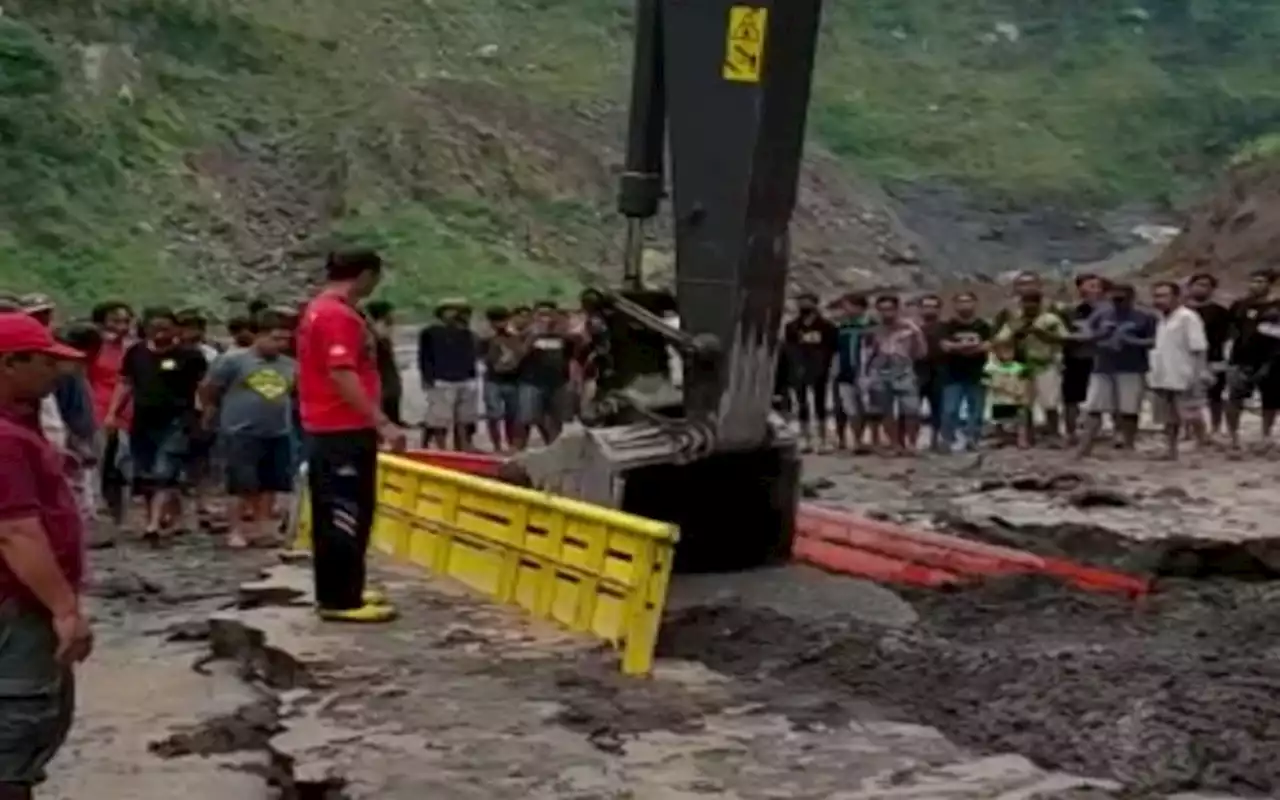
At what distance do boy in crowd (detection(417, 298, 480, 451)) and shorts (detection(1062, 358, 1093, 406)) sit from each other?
4985mm

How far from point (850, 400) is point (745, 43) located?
9.80 meters

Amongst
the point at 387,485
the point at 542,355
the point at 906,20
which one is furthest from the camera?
the point at 906,20

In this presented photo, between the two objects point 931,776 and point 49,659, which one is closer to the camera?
point 49,659

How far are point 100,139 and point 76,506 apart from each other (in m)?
30.1

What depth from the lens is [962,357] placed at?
18.1 m

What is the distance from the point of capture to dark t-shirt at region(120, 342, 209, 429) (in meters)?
14.1

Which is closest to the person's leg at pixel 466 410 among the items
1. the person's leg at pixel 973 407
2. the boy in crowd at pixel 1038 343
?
the person's leg at pixel 973 407

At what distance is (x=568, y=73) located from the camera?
52125 mm

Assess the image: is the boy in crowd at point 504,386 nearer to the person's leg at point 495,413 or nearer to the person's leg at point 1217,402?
the person's leg at point 495,413

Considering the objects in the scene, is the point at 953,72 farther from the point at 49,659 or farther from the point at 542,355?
the point at 49,659

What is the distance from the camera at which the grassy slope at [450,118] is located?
33.3m

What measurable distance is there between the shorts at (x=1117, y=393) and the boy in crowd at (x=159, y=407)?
7.39m

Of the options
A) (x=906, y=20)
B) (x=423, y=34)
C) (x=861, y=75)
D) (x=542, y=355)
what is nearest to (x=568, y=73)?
(x=423, y=34)

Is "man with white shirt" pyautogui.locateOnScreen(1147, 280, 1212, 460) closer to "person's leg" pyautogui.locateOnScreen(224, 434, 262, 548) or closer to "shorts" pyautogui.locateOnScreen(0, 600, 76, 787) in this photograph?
"person's leg" pyautogui.locateOnScreen(224, 434, 262, 548)
